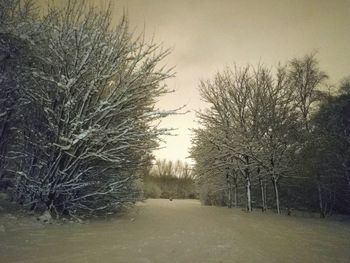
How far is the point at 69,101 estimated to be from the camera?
355 inches

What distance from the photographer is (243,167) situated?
58.8 feet

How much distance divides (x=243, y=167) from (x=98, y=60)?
11.1 meters

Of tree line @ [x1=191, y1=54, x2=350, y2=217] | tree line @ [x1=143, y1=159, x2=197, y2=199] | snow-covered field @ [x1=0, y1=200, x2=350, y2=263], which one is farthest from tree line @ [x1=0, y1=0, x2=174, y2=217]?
tree line @ [x1=143, y1=159, x2=197, y2=199]

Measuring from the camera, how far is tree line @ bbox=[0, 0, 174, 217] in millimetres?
9320

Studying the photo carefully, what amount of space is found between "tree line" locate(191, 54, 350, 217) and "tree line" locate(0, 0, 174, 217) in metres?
8.39

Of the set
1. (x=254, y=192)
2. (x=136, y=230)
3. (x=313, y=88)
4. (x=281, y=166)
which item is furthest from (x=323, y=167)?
(x=136, y=230)

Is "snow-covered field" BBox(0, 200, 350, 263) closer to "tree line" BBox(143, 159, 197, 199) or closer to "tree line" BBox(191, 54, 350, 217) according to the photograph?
"tree line" BBox(191, 54, 350, 217)

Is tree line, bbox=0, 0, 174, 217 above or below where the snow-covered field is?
above

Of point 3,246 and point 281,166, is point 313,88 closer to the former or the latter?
point 281,166

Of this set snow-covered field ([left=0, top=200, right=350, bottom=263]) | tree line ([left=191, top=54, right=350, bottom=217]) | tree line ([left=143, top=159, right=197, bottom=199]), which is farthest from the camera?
tree line ([left=143, top=159, right=197, bottom=199])

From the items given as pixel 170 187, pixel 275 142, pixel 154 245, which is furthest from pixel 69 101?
pixel 170 187

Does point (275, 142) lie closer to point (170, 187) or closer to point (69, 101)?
point (69, 101)

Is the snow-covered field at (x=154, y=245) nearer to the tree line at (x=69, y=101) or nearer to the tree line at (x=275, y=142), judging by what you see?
the tree line at (x=69, y=101)

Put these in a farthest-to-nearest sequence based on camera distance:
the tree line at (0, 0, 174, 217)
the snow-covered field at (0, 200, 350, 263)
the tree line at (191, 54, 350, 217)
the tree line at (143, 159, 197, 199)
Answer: the tree line at (143, 159, 197, 199), the tree line at (191, 54, 350, 217), the tree line at (0, 0, 174, 217), the snow-covered field at (0, 200, 350, 263)
